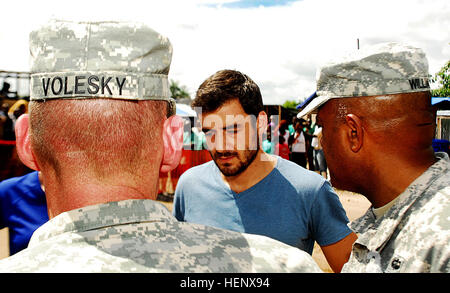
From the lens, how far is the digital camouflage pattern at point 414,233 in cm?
146

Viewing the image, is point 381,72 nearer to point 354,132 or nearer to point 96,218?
point 354,132

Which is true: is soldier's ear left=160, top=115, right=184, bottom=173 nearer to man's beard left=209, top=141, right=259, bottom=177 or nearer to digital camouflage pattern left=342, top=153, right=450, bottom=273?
digital camouflage pattern left=342, top=153, right=450, bottom=273

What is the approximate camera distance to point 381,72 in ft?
6.15

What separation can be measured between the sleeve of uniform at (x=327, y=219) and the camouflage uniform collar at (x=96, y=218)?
154 centimetres

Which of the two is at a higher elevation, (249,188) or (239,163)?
(239,163)

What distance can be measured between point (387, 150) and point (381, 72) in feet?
1.31

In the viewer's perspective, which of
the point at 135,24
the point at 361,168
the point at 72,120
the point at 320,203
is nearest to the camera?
the point at 72,120

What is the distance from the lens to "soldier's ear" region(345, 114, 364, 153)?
75.4 inches

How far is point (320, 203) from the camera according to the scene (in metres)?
2.50

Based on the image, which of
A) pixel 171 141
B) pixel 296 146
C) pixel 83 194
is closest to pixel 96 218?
pixel 83 194

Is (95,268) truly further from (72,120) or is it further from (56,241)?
(72,120)

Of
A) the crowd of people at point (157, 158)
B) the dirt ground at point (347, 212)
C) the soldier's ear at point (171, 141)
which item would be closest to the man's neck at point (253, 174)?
the crowd of people at point (157, 158)

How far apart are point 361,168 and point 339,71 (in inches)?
A: 21.4
